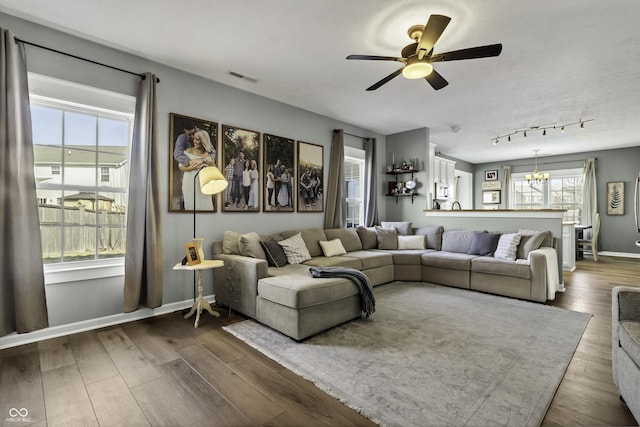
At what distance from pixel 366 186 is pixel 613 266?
215 inches

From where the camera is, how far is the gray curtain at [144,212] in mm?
3057

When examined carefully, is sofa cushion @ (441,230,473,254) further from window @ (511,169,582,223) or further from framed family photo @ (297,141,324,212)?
window @ (511,169,582,223)

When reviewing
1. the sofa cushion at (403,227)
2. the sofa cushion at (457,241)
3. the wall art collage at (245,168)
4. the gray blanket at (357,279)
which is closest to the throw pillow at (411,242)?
the sofa cushion at (403,227)

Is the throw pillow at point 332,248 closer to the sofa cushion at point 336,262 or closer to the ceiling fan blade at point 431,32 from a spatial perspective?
the sofa cushion at point 336,262

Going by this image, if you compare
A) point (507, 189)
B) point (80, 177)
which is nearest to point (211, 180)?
point (80, 177)

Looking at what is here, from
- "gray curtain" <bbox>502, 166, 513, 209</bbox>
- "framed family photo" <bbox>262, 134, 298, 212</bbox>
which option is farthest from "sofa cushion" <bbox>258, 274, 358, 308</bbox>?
"gray curtain" <bbox>502, 166, 513, 209</bbox>

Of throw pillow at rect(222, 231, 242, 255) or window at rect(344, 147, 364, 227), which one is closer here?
throw pillow at rect(222, 231, 242, 255)

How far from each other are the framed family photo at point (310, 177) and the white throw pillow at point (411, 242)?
60.5 inches

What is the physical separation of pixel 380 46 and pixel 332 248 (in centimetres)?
271

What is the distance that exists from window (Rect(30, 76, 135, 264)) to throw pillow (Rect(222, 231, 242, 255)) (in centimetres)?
105

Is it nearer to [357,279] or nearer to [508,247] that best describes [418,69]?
[357,279]

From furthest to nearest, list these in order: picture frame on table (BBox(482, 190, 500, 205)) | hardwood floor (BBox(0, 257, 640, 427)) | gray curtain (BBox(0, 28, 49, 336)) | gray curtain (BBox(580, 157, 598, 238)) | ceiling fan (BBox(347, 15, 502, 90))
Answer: picture frame on table (BBox(482, 190, 500, 205))
gray curtain (BBox(580, 157, 598, 238))
gray curtain (BBox(0, 28, 49, 336))
ceiling fan (BBox(347, 15, 502, 90))
hardwood floor (BBox(0, 257, 640, 427))

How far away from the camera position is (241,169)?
13.4 ft

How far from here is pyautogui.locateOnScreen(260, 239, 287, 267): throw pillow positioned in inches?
147
